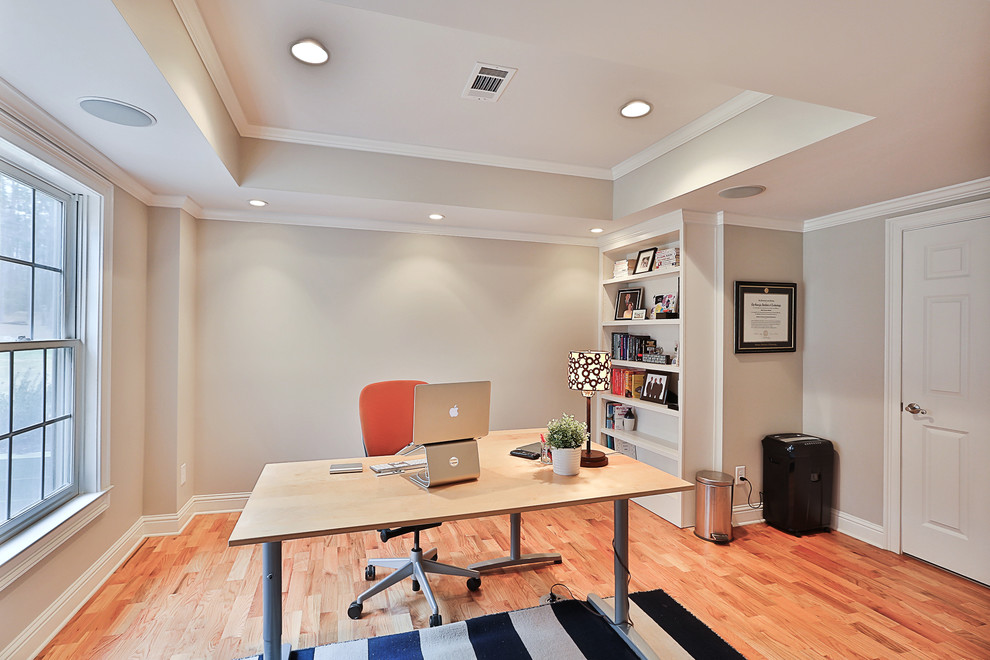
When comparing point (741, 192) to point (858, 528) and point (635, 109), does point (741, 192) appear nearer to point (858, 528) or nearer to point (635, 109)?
point (635, 109)

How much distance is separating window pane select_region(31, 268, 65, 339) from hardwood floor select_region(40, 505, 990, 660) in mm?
1365

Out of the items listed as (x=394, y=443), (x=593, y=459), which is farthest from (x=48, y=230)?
(x=593, y=459)

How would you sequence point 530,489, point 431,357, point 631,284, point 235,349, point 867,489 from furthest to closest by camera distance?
point 631,284 → point 431,357 → point 235,349 → point 867,489 → point 530,489

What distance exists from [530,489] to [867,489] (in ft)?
9.00

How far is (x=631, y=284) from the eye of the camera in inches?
170

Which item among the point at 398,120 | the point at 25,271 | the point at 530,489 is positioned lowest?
the point at 530,489

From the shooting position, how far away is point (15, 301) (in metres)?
2.10

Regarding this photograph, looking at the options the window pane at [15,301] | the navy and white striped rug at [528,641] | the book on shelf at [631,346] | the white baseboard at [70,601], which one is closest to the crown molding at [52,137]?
the window pane at [15,301]

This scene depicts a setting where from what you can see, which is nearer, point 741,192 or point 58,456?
point 58,456

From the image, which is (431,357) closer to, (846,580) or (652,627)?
(652,627)

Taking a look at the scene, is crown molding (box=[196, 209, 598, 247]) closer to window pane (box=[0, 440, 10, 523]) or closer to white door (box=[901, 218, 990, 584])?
window pane (box=[0, 440, 10, 523])

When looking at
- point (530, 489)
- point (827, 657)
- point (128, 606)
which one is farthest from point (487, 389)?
point (128, 606)

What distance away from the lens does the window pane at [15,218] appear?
2.01m

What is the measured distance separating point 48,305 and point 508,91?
2525 mm
